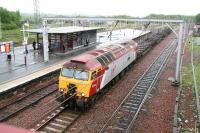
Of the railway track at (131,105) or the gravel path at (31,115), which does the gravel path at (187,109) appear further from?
the gravel path at (31,115)

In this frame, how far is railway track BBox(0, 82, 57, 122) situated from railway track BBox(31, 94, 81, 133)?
76.8 inches

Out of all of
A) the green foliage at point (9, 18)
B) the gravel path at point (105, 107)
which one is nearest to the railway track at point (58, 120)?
the gravel path at point (105, 107)

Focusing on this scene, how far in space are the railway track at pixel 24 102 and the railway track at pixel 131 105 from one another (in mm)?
5437

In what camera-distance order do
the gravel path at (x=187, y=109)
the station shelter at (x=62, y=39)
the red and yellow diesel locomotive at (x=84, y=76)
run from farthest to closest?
the station shelter at (x=62, y=39) → the red and yellow diesel locomotive at (x=84, y=76) → the gravel path at (x=187, y=109)

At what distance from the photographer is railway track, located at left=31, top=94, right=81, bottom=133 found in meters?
13.8

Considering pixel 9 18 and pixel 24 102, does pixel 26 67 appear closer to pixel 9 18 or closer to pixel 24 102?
pixel 24 102

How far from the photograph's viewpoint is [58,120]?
589 inches

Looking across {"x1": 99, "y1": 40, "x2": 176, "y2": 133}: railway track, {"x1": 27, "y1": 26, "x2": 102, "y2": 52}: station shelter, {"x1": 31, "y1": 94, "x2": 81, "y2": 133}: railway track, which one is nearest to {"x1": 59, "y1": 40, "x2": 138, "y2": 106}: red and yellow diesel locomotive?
{"x1": 31, "y1": 94, "x2": 81, "y2": 133}: railway track

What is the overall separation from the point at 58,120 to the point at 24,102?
382cm

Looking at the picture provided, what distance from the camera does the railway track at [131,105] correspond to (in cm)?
1435

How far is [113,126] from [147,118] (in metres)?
2.33

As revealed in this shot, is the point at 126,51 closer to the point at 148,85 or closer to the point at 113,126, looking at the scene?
the point at 148,85

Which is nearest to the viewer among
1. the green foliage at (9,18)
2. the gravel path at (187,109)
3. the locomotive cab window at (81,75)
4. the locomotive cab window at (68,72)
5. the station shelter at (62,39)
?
the gravel path at (187,109)

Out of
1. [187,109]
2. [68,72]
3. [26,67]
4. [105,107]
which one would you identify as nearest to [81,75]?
[68,72]
